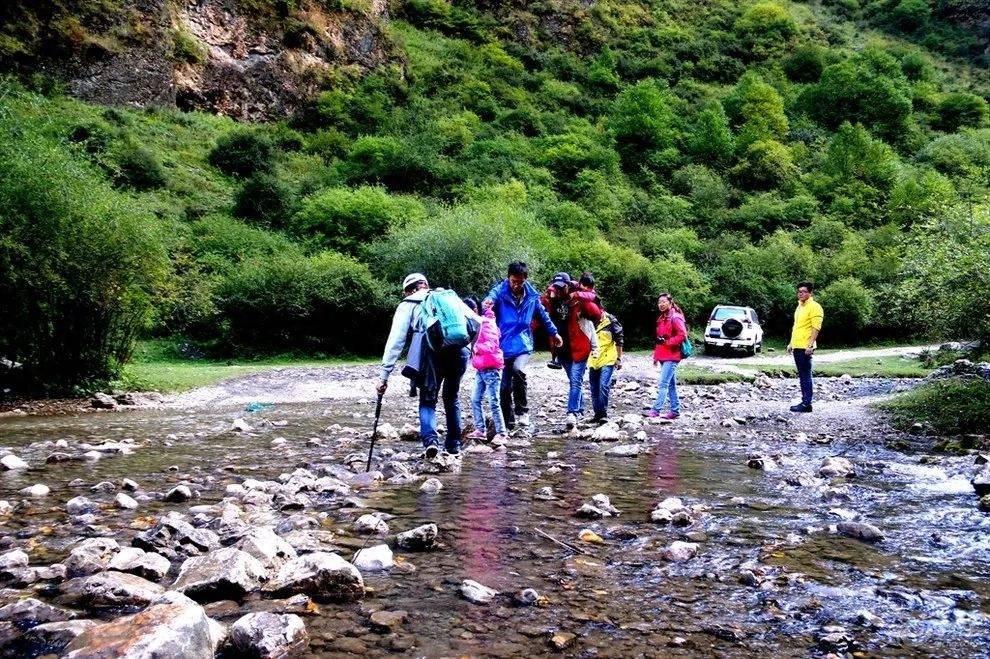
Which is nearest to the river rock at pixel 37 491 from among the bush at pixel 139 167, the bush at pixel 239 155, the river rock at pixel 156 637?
the river rock at pixel 156 637

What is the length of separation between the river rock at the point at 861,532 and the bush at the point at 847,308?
1464 inches

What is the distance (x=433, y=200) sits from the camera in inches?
1843

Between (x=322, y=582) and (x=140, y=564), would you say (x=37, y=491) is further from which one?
(x=322, y=582)

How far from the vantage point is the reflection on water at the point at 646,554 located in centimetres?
341

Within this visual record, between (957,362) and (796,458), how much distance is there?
37.5 feet

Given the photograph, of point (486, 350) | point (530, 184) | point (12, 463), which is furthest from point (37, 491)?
point (530, 184)

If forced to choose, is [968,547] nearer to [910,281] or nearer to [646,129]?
[910,281]

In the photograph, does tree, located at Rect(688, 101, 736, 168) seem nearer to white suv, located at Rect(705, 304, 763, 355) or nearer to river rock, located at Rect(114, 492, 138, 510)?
white suv, located at Rect(705, 304, 763, 355)

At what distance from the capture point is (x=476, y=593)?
389 centimetres

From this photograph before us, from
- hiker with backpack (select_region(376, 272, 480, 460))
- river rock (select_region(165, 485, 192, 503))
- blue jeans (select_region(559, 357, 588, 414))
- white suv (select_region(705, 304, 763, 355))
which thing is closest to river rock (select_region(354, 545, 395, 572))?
river rock (select_region(165, 485, 192, 503))

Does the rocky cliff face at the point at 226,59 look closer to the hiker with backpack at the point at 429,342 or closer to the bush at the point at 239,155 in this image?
the bush at the point at 239,155

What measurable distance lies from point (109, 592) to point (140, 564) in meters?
0.44

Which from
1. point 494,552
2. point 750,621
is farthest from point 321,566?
point 750,621

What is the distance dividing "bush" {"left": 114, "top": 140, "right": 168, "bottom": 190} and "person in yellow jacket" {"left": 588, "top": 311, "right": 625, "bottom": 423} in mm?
38585
